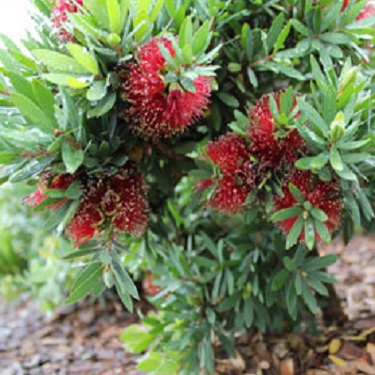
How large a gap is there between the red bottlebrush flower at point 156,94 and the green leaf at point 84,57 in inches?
2.2

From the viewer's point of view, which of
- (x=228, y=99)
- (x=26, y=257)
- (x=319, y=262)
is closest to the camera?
(x=228, y=99)

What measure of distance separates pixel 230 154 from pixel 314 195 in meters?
0.15

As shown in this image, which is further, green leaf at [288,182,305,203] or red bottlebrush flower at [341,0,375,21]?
red bottlebrush flower at [341,0,375,21]

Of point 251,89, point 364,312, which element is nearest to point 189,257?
point 251,89

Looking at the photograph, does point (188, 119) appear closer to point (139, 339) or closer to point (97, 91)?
point (97, 91)

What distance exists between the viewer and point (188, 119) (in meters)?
0.83

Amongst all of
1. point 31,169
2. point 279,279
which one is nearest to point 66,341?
point 279,279

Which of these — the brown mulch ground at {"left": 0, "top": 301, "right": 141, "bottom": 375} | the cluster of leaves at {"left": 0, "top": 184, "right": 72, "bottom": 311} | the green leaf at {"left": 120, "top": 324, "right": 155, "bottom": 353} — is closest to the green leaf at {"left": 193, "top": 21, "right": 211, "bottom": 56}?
the green leaf at {"left": 120, "top": 324, "right": 155, "bottom": 353}

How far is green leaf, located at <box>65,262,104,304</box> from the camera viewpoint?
2.76 feet

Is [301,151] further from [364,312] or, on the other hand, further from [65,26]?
[364,312]

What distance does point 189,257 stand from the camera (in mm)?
1244

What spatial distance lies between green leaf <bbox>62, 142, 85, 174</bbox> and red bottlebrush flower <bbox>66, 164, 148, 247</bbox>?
2.9 inches

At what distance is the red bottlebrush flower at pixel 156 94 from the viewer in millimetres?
764

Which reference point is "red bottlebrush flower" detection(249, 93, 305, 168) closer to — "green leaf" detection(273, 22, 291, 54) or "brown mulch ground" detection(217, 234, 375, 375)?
"green leaf" detection(273, 22, 291, 54)
